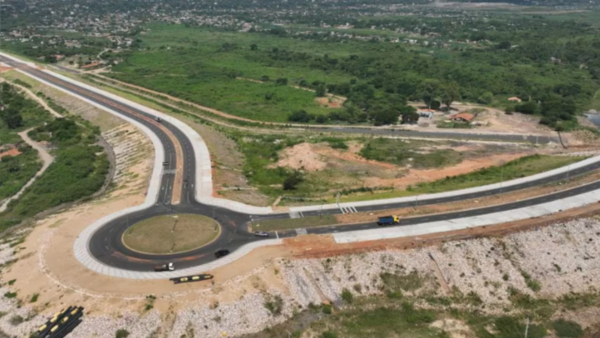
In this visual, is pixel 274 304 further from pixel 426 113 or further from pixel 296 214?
pixel 426 113

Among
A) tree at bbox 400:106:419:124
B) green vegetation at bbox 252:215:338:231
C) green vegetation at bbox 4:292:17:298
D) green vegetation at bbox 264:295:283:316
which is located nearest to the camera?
green vegetation at bbox 264:295:283:316

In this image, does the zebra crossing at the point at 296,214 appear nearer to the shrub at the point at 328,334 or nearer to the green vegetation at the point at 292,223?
the green vegetation at the point at 292,223

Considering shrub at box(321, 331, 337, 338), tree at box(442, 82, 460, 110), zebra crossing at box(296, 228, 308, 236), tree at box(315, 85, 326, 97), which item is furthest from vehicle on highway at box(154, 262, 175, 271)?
tree at box(315, 85, 326, 97)

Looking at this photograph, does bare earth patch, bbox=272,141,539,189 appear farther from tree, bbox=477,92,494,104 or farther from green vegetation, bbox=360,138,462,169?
tree, bbox=477,92,494,104

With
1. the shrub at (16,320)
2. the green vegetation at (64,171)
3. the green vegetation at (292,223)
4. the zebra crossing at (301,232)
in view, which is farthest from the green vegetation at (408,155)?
the shrub at (16,320)

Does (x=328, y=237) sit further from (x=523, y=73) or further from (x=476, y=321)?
(x=523, y=73)
